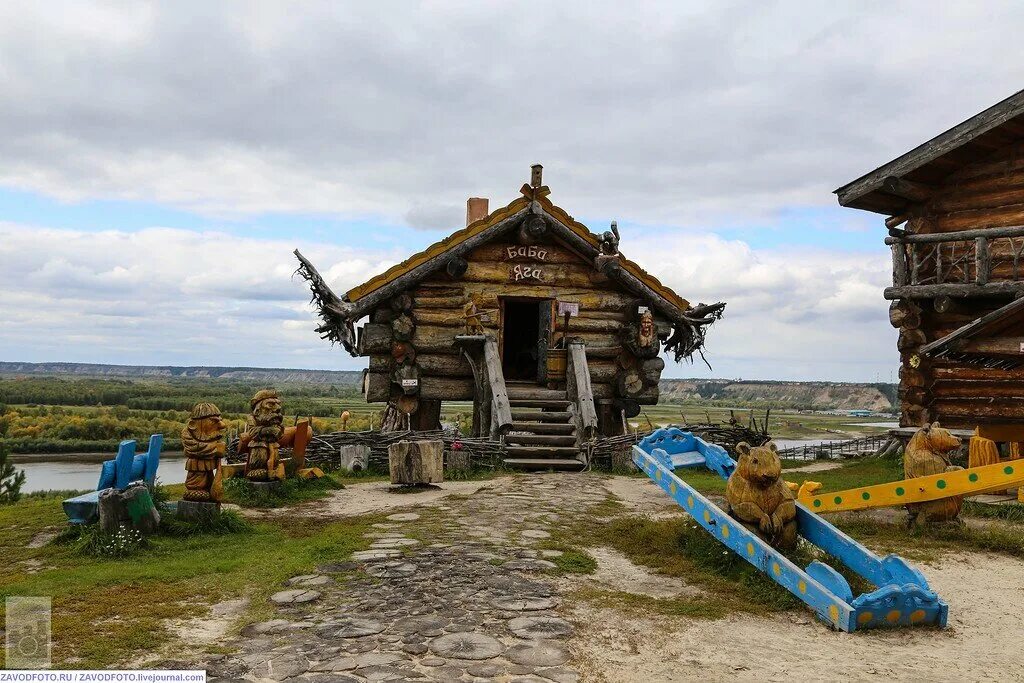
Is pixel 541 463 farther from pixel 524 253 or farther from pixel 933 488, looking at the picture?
pixel 933 488

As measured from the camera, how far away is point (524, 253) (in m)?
16.0

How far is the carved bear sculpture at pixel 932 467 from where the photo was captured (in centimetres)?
791

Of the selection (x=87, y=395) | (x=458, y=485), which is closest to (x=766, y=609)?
(x=458, y=485)

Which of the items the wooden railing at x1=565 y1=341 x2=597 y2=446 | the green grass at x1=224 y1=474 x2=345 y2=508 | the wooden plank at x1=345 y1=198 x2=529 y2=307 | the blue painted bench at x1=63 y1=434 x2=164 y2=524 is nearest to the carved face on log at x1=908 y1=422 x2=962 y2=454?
the wooden railing at x1=565 y1=341 x2=597 y2=446

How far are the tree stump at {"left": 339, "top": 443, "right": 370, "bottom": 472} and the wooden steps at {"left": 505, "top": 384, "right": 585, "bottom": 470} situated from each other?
2388 mm

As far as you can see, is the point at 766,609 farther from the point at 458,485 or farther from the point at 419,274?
the point at 419,274

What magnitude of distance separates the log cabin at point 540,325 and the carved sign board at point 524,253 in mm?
21

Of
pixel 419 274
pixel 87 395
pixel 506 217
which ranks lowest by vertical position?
pixel 87 395

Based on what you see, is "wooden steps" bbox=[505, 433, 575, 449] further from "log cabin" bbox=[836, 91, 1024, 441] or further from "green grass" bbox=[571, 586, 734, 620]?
"green grass" bbox=[571, 586, 734, 620]

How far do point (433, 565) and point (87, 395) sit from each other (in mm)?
64468

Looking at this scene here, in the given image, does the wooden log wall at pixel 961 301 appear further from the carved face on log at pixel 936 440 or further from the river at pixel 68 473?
the river at pixel 68 473

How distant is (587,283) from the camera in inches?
645

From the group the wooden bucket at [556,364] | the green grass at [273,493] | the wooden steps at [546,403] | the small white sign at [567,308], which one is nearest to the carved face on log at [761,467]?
the green grass at [273,493]

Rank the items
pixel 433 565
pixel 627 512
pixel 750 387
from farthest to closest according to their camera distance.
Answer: pixel 750 387, pixel 627 512, pixel 433 565
